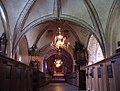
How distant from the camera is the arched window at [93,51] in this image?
14.4 metres

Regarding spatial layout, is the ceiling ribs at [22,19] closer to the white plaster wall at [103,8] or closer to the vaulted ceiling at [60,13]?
the vaulted ceiling at [60,13]

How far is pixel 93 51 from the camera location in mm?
14820

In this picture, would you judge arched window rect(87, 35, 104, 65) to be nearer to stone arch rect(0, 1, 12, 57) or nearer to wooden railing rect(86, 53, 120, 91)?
stone arch rect(0, 1, 12, 57)

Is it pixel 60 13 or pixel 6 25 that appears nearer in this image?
pixel 6 25

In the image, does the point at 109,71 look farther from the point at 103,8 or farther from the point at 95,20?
the point at 95,20

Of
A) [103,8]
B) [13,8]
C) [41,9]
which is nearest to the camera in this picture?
[103,8]

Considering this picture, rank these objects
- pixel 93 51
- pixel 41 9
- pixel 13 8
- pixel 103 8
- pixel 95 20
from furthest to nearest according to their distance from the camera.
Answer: pixel 93 51, pixel 41 9, pixel 95 20, pixel 13 8, pixel 103 8

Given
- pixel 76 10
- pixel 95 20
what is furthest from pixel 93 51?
pixel 76 10

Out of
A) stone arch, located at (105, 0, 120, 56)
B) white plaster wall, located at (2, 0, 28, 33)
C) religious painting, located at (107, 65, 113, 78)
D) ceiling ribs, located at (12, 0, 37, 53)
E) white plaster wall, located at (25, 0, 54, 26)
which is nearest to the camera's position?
religious painting, located at (107, 65, 113, 78)

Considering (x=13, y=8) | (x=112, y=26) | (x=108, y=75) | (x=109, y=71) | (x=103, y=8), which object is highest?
(x=13, y=8)

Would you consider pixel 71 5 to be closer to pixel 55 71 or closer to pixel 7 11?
pixel 7 11

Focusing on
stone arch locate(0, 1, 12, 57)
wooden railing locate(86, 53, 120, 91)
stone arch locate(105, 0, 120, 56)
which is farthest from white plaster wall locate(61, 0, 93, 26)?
wooden railing locate(86, 53, 120, 91)

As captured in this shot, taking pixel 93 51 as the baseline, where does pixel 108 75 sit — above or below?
below

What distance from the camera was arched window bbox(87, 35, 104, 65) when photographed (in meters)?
14.4
